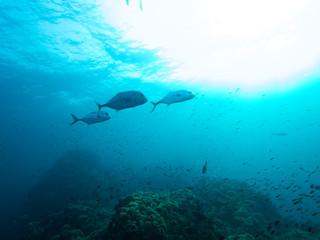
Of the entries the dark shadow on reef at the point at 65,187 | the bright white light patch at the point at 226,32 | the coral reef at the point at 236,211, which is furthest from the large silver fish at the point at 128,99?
the dark shadow on reef at the point at 65,187

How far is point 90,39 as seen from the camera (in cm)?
1773

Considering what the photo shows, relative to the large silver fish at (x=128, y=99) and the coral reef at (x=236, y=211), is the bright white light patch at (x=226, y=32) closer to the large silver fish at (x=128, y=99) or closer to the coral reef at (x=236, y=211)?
the large silver fish at (x=128, y=99)

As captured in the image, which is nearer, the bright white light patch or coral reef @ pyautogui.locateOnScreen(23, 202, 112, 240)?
coral reef @ pyautogui.locateOnScreen(23, 202, 112, 240)

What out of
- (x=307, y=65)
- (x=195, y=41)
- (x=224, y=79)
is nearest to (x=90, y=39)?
(x=195, y=41)

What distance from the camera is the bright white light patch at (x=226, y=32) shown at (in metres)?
14.8

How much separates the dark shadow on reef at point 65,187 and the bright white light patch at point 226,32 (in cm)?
1688

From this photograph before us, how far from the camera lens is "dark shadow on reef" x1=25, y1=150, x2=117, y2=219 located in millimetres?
18391

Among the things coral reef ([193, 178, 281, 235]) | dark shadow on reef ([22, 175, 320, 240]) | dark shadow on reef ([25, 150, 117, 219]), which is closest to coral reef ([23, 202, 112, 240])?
dark shadow on reef ([22, 175, 320, 240])

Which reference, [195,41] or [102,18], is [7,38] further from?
[195,41]

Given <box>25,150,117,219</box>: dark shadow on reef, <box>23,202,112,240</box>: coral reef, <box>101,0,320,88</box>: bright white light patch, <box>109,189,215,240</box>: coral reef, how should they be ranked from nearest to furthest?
<box>109,189,215,240</box>: coral reef < <box>23,202,112,240</box>: coral reef < <box>101,0,320,88</box>: bright white light patch < <box>25,150,117,219</box>: dark shadow on reef

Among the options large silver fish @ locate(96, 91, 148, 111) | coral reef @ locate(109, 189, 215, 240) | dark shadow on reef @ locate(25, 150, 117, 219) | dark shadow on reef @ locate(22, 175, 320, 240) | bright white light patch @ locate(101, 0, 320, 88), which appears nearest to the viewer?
large silver fish @ locate(96, 91, 148, 111)

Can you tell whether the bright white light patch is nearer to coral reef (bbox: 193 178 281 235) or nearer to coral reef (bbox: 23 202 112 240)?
coral reef (bbox: 193 178 281 235)

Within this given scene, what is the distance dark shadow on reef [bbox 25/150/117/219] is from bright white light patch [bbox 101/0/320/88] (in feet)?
55.4

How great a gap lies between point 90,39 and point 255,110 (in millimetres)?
48726
